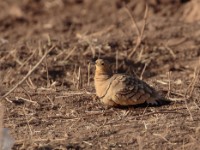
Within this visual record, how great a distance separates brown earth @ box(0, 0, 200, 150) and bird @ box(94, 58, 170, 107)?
90 millimetres

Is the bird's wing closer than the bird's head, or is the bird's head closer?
the bird's wing

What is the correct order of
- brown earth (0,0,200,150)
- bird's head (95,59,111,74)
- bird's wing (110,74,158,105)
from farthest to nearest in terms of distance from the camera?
bird's head (95,59,111,74) → bird's wing (110,74,158,105) → brown earth (0,0,200,150)

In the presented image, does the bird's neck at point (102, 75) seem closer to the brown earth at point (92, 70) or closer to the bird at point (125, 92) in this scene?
the bird at point (125, 92)

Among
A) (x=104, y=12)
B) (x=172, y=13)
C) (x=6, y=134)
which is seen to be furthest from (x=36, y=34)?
(x=6, y=134)

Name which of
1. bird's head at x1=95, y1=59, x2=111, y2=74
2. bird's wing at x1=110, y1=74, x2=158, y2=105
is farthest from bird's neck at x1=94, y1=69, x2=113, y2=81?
bird's wing at x1=110, y1=74, x2=158, y2=105

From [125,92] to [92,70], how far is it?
7.12 ft

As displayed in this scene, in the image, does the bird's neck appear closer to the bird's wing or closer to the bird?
the bird

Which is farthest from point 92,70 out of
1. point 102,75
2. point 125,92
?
point 125,92

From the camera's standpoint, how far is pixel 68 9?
13094 mm

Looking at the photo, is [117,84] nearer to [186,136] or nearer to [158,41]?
[186,136]

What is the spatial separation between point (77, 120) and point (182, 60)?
10.3 ft

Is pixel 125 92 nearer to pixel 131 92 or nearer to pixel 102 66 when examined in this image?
pixel 131 92

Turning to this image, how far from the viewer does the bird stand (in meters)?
6.27

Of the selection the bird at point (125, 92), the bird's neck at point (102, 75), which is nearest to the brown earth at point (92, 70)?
the bird at point (125, 92)
